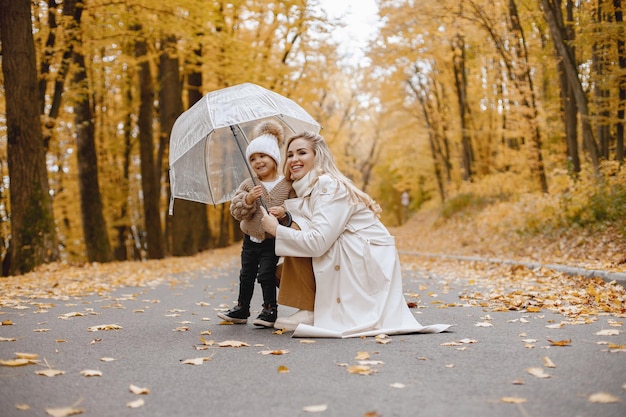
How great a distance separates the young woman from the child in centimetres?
24

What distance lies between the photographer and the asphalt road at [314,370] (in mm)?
2891

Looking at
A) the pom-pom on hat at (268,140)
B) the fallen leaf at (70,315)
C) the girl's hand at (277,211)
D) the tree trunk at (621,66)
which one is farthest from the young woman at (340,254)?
the tree trunk at (621,66)

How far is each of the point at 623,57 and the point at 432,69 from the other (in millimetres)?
19897

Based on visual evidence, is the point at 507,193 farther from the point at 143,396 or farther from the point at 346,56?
the point at 143,396

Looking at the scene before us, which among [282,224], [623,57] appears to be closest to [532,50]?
[623,57]

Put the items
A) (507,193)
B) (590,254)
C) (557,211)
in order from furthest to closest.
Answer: (507,193), (557,211), (590,254)

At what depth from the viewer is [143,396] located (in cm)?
313

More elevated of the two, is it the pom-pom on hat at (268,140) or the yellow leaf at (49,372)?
the pom-pom on hat at (268,140)

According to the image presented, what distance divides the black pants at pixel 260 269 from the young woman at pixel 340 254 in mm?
486

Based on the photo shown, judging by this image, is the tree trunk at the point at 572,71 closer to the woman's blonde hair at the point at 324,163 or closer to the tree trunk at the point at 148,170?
the woman's blonde hair at the point at 324,163

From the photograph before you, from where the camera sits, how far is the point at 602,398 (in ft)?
9.35

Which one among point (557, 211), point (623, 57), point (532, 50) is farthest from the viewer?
point (532, 50)

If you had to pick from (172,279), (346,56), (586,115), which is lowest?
(172,279)

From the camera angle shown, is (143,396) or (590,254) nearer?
(143,396)
